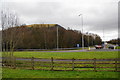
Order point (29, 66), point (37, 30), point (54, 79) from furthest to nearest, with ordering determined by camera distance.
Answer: point (37, 30) → point (29, 66) → point (54, 79)

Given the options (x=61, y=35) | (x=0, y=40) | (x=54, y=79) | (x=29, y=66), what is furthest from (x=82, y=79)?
(x=61, y=35)

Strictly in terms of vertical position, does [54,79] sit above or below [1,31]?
below

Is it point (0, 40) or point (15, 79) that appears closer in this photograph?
point (15, 79)

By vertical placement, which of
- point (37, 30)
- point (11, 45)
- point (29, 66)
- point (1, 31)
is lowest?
point (29, 66)

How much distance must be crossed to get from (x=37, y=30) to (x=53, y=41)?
9.77 metres

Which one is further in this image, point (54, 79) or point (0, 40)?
point (0, 40)

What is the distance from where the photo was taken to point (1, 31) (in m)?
16.6

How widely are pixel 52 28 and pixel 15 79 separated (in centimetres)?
5634

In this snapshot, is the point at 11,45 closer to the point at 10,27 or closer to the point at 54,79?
the point at 10,27

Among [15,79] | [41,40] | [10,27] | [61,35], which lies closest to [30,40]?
[41,40]

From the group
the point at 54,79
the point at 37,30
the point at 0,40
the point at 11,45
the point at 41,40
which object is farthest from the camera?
the point at 37,30

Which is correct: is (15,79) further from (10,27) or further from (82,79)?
(10,27)

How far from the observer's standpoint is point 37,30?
61781mm

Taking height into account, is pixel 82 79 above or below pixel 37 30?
below
